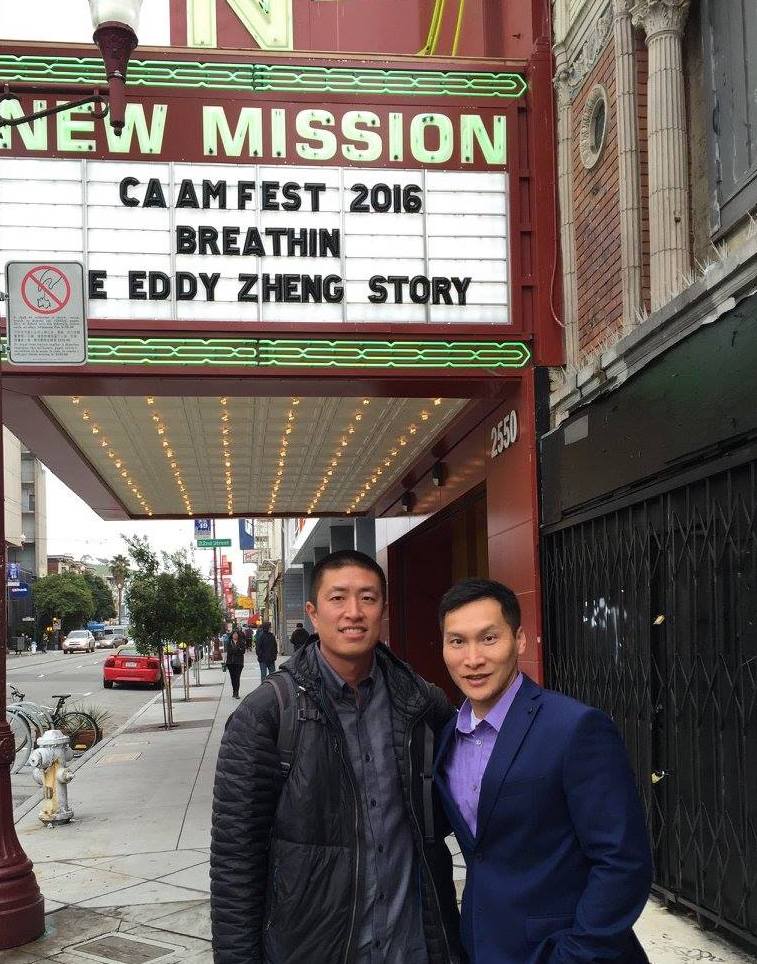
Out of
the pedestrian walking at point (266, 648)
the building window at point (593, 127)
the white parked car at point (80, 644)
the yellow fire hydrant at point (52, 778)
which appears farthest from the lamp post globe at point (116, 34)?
the white parked car at point (80, 644)

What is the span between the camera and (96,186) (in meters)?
10.7

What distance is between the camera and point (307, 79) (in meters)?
11.0

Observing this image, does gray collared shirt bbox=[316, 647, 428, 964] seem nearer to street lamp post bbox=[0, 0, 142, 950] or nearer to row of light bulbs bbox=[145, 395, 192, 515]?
street lamp post bbox=[0, 0, 142, 950]

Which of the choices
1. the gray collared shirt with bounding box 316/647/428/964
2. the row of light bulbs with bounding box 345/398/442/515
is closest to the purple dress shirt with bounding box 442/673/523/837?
the gray collared shirt with bounding box 316/647/428/964

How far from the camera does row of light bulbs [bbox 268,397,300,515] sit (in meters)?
14.1

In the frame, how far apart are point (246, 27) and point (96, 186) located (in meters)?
3.06

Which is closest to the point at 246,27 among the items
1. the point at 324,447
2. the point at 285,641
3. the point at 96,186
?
the point at 96,186

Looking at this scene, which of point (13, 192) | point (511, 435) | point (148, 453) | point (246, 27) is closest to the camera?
point (13, 192)

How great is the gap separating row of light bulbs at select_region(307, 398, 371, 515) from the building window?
4.45 metres

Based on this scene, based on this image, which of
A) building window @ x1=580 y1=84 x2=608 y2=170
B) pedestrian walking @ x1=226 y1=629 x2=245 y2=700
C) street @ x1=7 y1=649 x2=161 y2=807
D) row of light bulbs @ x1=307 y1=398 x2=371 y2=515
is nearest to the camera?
building window @ x1=580 y1=84 x2=608 y2=170

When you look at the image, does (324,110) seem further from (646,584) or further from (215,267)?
(646,584)

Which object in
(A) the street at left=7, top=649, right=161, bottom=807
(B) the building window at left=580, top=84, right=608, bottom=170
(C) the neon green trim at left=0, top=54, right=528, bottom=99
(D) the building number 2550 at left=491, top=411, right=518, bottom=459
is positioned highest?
(C) the neon green trim at left=0, top=54, right=528, bottom=99

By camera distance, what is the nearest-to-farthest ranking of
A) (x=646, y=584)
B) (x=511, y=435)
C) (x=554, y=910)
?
(x=554, y=910) < (x=646, y=584) < (x=511, y=435)

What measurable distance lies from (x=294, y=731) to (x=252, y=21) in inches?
431
